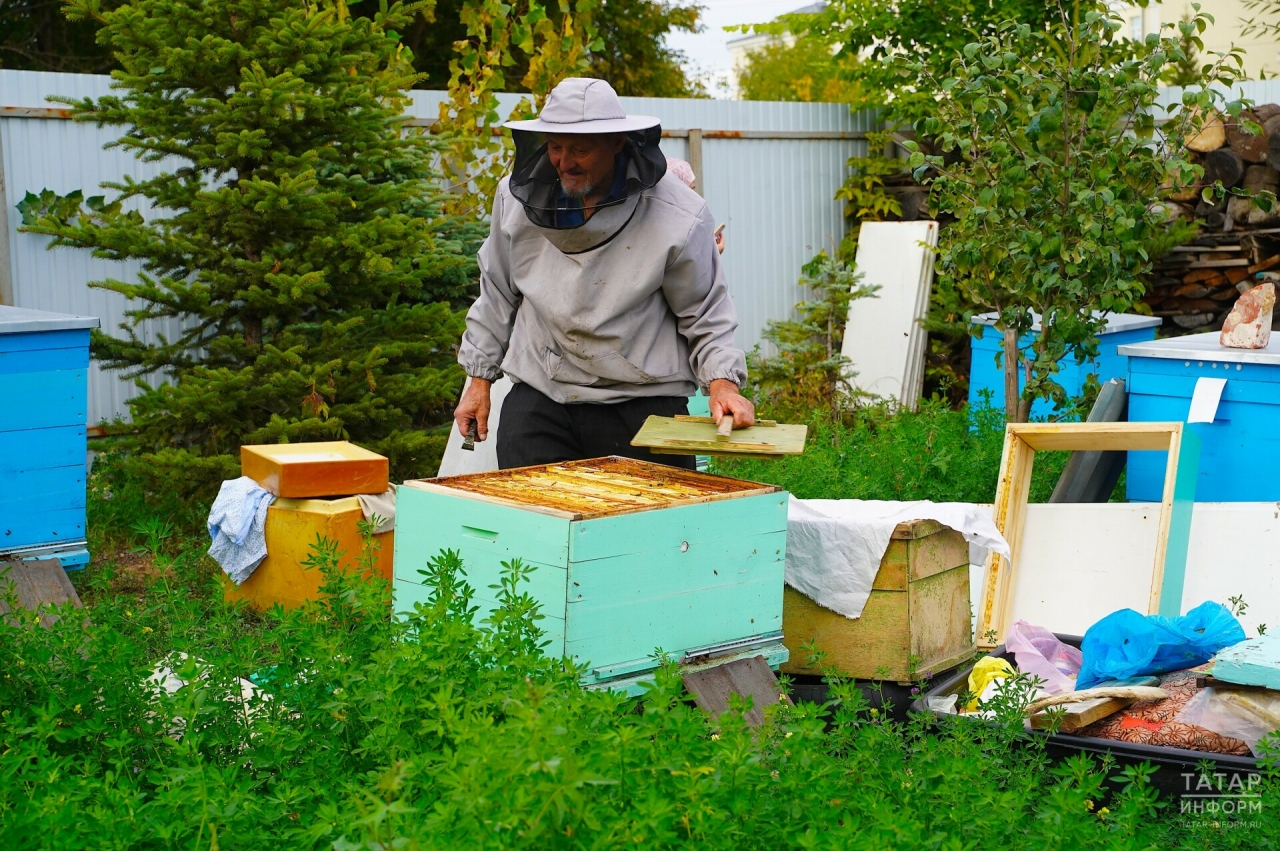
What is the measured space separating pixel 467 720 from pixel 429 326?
409 centimetres

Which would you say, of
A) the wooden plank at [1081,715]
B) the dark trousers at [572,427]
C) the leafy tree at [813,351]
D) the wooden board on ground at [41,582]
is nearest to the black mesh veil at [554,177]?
the dark trousers at [572,427]

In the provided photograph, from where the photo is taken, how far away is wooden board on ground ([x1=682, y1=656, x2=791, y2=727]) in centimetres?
271

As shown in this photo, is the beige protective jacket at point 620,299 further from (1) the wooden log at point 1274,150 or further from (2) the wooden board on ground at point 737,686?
(1) the wooden log at point 1274,150

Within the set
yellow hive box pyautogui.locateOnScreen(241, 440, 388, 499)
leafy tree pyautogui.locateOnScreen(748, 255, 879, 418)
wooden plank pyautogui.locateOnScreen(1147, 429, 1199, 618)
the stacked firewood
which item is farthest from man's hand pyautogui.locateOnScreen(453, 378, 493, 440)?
the stacked firewood

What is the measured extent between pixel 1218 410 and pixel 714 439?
2476mm

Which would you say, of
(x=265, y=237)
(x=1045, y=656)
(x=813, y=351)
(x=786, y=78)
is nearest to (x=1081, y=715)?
(x=1045, y=656)

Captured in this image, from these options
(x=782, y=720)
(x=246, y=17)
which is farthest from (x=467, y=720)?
(x=246, y=17)

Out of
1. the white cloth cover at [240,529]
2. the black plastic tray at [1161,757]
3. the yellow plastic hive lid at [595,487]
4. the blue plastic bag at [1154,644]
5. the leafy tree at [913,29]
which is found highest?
the leafy tree at [913,29]

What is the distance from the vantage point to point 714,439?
2926 millimetres

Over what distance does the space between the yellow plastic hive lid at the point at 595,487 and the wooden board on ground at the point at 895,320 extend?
522 cm

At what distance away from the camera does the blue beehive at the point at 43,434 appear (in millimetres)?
4375

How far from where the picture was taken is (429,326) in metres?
5.78

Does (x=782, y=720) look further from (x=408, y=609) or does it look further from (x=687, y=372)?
(x=687, y=372)

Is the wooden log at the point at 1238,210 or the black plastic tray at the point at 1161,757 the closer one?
the black plastic tray at the point at 1161,757
